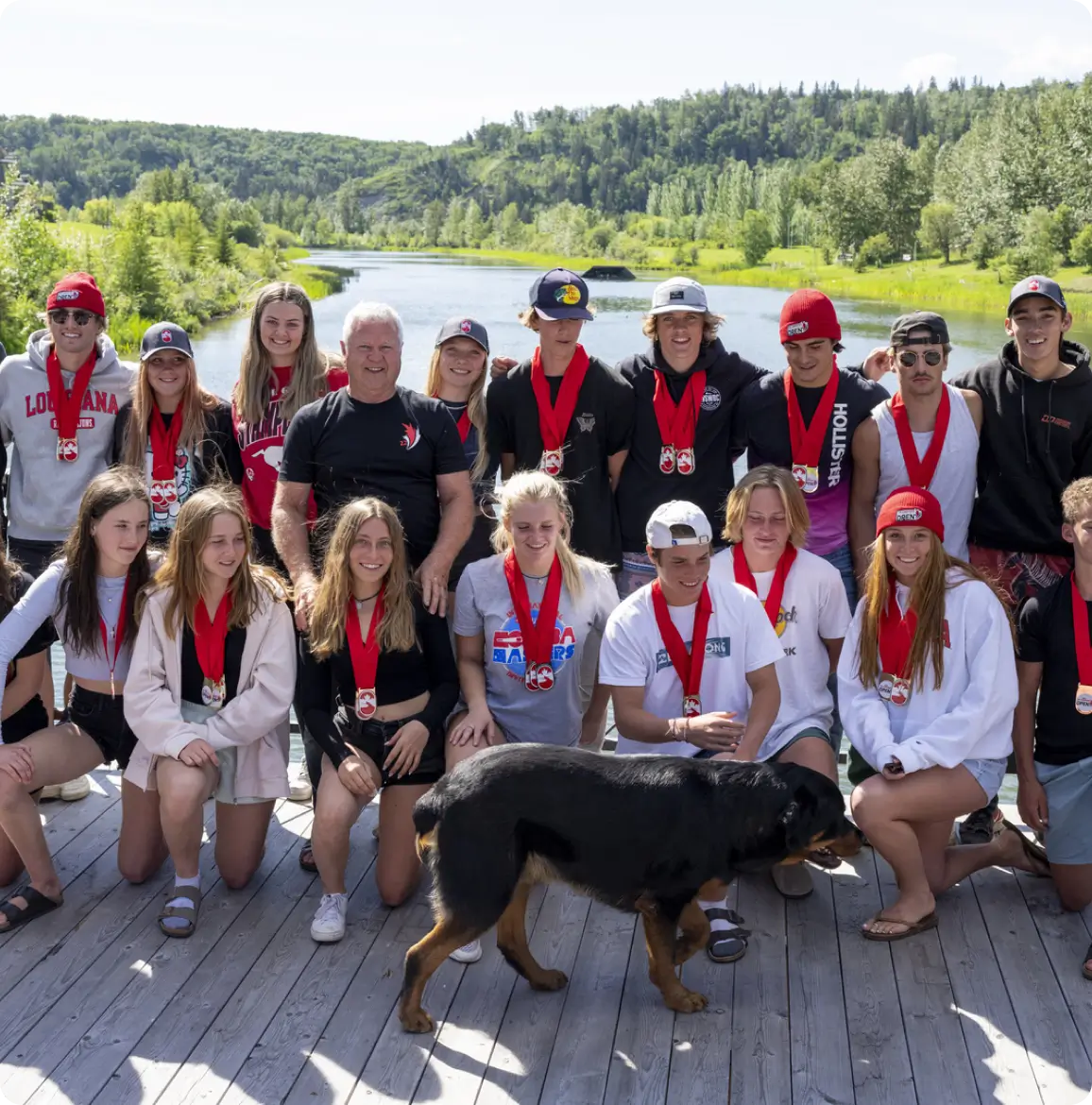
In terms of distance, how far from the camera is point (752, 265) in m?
81.2

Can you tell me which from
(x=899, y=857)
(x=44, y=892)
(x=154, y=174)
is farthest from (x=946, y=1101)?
(x=154, y=174)

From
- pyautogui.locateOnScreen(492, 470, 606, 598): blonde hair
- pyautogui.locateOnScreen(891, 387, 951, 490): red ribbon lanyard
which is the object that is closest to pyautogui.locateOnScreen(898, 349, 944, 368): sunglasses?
pyautogui.locateOnScreen(891, 387, 951, 490): red ribbon lanyard

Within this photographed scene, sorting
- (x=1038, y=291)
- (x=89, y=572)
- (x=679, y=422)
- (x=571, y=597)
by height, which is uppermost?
(x=1038, y=291)

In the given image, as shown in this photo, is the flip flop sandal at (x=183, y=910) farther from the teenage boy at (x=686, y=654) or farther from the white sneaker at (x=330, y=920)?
the teenage boy at (x=686, y=654)

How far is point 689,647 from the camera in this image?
13.8 feet

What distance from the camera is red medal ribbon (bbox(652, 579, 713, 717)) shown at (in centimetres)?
418

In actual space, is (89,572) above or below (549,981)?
above

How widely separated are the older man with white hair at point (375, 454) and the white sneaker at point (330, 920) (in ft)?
4.02

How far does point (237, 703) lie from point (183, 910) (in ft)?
2.45

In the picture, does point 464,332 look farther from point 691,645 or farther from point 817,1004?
point 817,1004

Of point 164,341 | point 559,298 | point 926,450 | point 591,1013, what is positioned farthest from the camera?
point 559,298

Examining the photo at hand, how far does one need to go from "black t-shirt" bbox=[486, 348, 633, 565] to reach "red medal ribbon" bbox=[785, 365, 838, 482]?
0.73 metres

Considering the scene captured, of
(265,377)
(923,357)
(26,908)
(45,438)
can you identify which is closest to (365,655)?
(26,908)

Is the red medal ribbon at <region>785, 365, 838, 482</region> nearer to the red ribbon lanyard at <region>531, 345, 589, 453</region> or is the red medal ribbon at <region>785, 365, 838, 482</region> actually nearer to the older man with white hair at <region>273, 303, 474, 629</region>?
the red ribbon lanyard at <region>531, 345, 589, 453</region>
